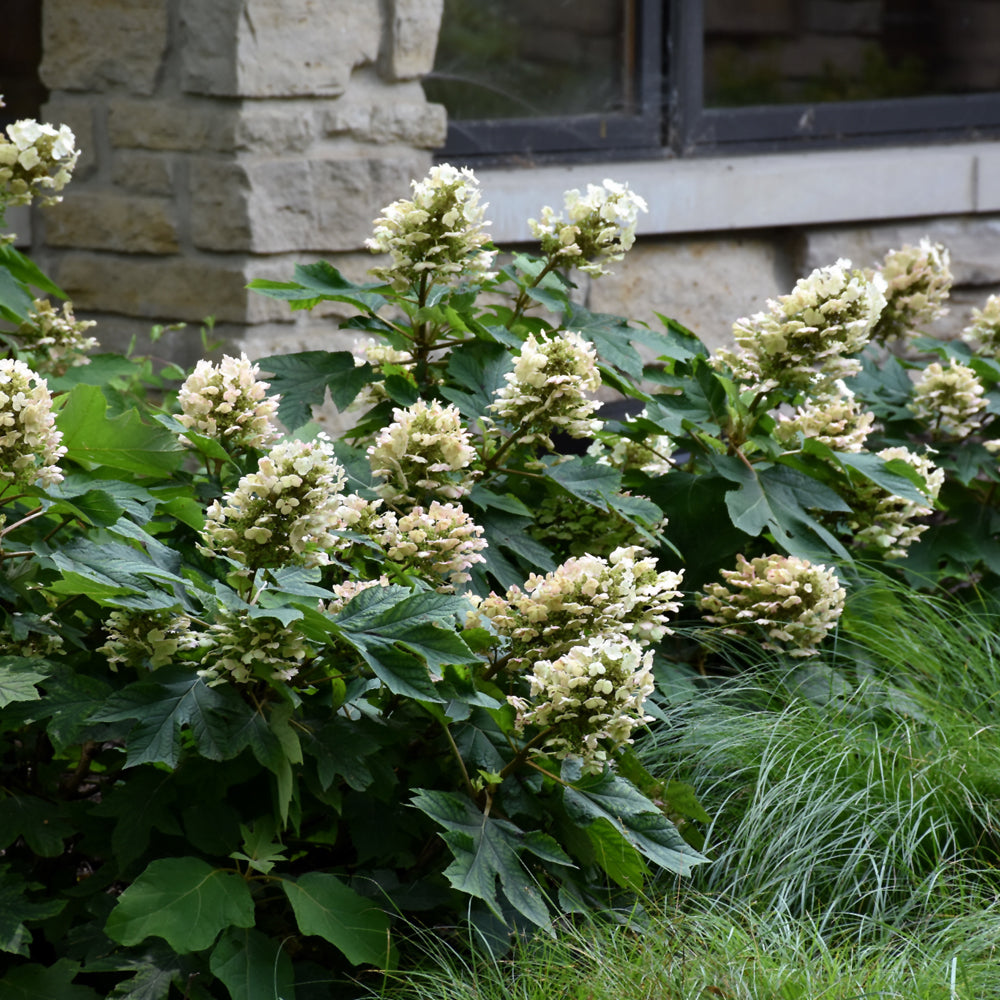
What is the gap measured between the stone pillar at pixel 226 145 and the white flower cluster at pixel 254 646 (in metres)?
1.73

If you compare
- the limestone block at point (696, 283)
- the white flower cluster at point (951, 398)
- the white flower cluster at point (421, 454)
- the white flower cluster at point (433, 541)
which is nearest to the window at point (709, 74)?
the limestone block at point (696, 283)

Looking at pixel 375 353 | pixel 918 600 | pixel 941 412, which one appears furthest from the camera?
pixel 941 412

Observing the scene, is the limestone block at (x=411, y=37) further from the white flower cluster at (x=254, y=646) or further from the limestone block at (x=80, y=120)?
the white flower cluster at (x=254, y=646)

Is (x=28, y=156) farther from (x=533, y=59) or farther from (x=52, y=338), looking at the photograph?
(x=533, y=59)

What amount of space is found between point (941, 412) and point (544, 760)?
4.96ft

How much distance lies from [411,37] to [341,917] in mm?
2299

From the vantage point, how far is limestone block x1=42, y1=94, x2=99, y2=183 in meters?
3.23

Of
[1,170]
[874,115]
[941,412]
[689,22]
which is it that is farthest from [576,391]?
[874,115]

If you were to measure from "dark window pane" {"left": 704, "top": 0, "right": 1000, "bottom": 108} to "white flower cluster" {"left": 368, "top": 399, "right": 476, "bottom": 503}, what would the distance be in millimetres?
2683

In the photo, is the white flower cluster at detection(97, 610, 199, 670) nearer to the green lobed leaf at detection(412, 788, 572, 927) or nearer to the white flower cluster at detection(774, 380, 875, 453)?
the green lobed leaf at detection(412, 788, 572, 927)

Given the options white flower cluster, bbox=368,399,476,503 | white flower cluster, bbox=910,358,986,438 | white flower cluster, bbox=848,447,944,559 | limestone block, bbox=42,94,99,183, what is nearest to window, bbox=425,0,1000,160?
limestone block, bbox=42,94,99,183

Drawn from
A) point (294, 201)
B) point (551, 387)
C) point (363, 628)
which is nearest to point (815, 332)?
point (551, 387)

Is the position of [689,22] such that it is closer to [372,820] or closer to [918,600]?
[918,600]

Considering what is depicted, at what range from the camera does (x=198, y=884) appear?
4.93ft
